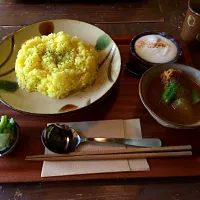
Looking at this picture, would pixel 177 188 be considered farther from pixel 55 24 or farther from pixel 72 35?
pixel 55 24

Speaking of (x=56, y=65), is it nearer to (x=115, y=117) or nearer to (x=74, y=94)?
(x=74, y=94)

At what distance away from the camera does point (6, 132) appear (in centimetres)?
103

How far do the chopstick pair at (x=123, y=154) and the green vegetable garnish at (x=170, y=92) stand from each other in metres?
0.22

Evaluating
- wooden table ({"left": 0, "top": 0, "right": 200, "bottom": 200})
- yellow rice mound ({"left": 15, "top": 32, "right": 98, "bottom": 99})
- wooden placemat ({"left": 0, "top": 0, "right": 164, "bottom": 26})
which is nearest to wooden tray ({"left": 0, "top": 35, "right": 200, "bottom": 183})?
wooden table ({"left": 0, "top": 0, "right": 200, "bottom": 200})

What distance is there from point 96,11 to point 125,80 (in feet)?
2.50

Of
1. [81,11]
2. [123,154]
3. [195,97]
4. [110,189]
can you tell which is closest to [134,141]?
[123,154]

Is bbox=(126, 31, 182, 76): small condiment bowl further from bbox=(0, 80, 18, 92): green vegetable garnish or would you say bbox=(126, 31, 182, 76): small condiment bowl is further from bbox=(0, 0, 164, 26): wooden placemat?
bbox=(0, 80, 18, 92): green vegetable garnish

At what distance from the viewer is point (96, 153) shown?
104cm

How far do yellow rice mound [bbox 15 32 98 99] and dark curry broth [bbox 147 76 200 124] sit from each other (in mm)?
308

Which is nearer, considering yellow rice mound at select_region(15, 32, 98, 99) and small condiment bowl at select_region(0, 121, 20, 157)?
small condiment bowl at select_region(0, 121, 20, 157)

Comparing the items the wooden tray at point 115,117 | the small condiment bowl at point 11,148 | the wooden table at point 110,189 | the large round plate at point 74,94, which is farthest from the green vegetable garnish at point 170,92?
the small condiment bowl at point 11,148

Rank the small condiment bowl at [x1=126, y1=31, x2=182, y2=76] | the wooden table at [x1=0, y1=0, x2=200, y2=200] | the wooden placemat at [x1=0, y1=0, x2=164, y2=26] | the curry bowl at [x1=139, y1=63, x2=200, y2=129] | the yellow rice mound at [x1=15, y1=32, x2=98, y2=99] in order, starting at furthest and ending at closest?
the wooden placemat at [x1=0, y1=0, x2=164, y2=26]
the small condiment bowl at [x1=126, y1=31, x2=182, y2=76]
the yellow rice mound at [x1=15, y1=32, x2=98, y2=99]
the curry bowl at [x1=139, y1=63, x2=200, y2=129]
the wooden table at [x1=0, y1=0, x2=200, y2=200]

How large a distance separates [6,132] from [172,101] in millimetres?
744

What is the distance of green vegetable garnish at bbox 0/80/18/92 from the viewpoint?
1202mm
